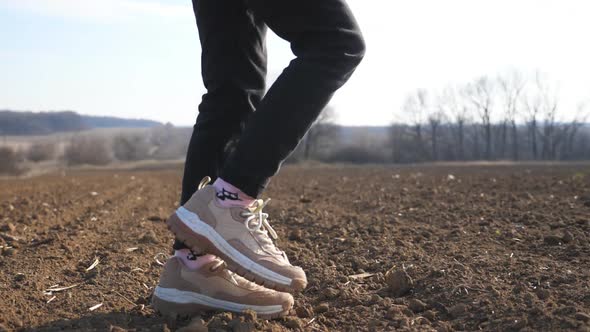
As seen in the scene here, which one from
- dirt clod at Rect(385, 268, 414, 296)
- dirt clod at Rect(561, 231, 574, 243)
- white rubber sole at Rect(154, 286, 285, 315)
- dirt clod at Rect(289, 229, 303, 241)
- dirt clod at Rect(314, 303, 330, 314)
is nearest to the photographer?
white rubber sole at Rect(154, 286, 285, 315)

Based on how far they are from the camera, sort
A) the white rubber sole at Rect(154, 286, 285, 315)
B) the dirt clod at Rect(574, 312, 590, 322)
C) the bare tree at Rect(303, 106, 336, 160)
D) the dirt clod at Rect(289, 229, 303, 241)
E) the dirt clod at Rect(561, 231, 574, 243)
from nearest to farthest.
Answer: the dirt clod at Rect(574, 312, 590, 322) → the white rubber sole at Rect(154, 286, 285, 315) → the dirt clod at Rect(561, 231, 574, 243) → the dirt clod at Rect(289, 229, 303, 241) → the bare tree at Rect(303, 106, 336, 160)

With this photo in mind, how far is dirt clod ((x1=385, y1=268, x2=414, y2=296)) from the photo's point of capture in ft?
7.45

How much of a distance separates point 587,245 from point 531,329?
1548mm

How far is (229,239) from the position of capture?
1.81 m

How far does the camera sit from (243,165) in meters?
1.74

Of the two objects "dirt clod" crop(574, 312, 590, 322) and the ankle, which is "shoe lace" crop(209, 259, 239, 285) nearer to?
the ankle

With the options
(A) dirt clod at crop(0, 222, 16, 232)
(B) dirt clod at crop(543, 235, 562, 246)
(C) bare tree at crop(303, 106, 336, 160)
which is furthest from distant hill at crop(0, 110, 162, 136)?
(C) bare tree at crop(303, 106, 336, 160)

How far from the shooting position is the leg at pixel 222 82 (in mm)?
2035

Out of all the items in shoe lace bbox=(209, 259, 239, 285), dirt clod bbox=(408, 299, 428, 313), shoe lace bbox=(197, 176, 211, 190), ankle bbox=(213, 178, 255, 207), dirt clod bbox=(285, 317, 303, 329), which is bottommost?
dirt clod bbox=(285, 317, 303, 329)

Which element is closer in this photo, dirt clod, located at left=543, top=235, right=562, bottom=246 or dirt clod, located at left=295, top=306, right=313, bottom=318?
dirt clod, located at left=295, top=306, right=313, bottom=318

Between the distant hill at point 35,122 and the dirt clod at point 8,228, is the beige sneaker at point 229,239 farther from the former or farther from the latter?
the distant hill at point 35,122

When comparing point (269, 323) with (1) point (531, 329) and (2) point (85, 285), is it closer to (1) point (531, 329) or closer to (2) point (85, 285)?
(1) point (531, 329)

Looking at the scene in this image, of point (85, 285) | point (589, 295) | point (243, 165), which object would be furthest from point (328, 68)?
point (85, 285)

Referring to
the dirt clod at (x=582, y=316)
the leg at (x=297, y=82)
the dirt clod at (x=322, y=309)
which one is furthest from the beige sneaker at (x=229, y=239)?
the dirt clod at (x=582, y=316)
